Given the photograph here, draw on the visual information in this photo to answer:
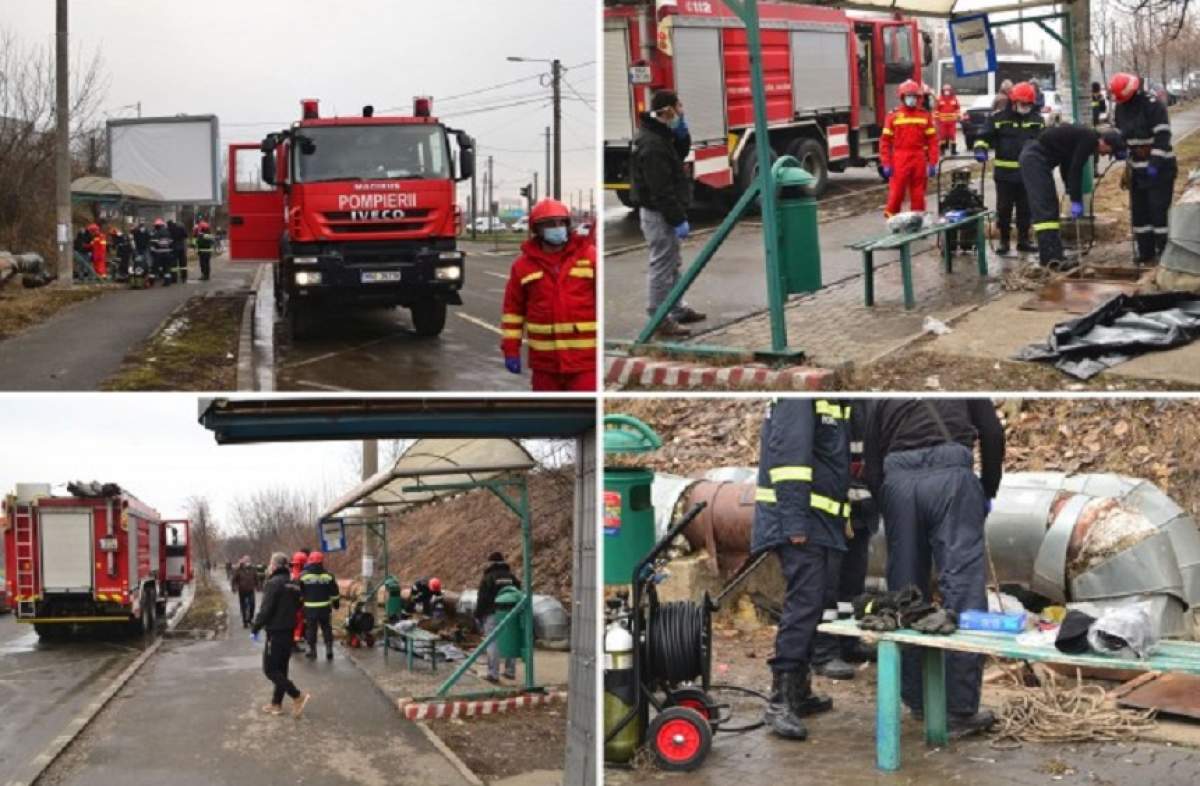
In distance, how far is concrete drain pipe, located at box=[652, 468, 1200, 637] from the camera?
→ 7.63 metres

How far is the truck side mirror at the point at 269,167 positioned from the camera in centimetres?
1373

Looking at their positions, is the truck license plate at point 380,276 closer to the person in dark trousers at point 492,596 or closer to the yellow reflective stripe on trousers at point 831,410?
the person in dark trousers at point 492,596

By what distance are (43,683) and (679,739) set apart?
9208 millimetres

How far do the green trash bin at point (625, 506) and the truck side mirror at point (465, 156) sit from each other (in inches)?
232

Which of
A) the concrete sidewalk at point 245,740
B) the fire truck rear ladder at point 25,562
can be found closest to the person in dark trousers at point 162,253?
the fire truck rear ladder at point 25,562

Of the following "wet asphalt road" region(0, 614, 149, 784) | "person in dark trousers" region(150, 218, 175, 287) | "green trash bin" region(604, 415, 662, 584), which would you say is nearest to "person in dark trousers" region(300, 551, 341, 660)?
"wet asphalt road" region(0, 614, 149, 784)

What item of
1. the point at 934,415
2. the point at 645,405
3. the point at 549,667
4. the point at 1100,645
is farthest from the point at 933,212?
the point at 1100,645

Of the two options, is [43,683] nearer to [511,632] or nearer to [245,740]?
[245,740]

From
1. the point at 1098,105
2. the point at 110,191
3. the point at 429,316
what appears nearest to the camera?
the point at 429,316

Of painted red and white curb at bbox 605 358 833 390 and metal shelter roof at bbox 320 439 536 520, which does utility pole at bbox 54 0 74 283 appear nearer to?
metal shelter roof at bbox 320 439 536 520

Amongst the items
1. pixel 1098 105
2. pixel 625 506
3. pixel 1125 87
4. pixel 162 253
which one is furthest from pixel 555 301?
pixel 1098 105

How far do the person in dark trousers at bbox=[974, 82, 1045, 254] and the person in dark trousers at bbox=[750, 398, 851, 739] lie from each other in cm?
731

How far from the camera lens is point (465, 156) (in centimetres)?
1323

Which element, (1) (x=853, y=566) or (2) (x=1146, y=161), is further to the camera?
(2) (x=1146, y=161)
